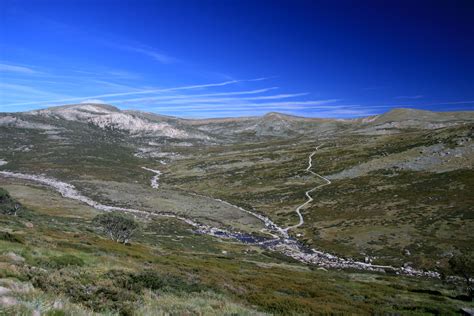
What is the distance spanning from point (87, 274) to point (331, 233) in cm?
6534

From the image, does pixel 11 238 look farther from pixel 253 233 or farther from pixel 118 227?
pixel 253 233

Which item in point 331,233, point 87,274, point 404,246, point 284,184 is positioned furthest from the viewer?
point 284,184

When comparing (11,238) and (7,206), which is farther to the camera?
(7,206)

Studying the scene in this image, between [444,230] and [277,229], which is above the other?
[444,230]

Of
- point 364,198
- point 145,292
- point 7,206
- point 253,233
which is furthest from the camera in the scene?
point 364,198

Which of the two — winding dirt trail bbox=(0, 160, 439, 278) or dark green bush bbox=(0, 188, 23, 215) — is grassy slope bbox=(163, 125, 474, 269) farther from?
dark green bush bbox=(0, 188, 23, 215)

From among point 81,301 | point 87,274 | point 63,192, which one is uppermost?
point 81,301

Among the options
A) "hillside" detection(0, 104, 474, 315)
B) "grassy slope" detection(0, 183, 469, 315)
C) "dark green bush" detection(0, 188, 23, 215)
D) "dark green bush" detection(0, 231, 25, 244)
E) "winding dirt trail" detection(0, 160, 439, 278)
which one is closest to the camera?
"grassy slope" detection(0, 183, 469, 315)

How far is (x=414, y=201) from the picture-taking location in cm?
8769

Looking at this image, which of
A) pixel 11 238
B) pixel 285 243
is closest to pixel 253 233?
pixel 285 243

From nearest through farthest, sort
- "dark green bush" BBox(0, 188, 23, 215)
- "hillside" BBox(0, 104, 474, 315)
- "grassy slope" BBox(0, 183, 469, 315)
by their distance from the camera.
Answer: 1. "grassy slope" BBox(0, 183, 469, 315)
2. "hillside" BBox(0, 104, 474, 315)
3. "dark green bush" BBox(0, 188, 23, 215)

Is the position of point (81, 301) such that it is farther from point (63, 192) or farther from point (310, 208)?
point (63, 192)

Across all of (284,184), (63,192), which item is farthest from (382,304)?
(63,192)

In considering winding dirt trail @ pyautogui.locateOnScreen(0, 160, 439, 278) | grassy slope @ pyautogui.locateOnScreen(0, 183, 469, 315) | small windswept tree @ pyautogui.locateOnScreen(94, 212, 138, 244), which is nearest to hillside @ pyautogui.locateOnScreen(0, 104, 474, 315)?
grassy slope @ pyautogui.locateOnScreen(0, 183, 469, 315)
